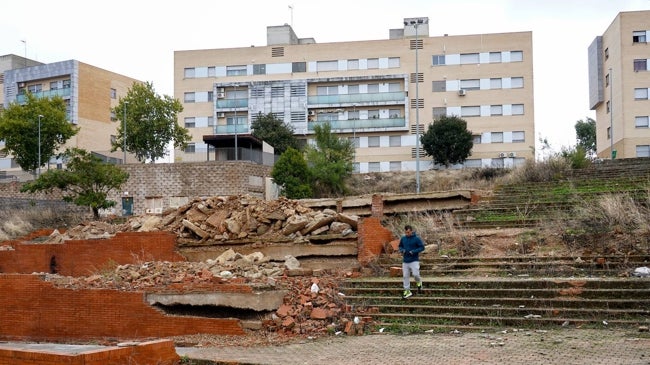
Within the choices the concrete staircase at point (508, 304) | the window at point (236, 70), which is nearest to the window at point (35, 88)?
the window at point (236, 70)

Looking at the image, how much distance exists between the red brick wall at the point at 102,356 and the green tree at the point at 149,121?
4109cm

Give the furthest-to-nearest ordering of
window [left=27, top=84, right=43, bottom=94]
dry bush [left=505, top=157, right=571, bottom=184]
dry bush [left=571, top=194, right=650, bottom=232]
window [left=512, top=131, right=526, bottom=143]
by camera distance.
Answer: window [left=27, top=84, right=43, bottom=94], window [left=512, top=131, right=526, bottom=143], dry bush [left=505, top=157, right=571, bottom=184], dry bush [left=571, top=194, right=650, bottom=232]

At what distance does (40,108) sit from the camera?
47562 mm

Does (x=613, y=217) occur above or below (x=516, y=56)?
below

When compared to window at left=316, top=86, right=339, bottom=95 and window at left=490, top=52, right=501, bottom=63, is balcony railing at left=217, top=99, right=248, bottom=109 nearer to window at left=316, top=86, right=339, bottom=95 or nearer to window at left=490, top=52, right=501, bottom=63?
window at left=316, top=86, right=339, bottom=95

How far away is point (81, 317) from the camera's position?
1557 cm

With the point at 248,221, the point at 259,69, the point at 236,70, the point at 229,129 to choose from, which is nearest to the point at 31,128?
the point at 229,129

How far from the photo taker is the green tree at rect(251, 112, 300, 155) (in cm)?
5078

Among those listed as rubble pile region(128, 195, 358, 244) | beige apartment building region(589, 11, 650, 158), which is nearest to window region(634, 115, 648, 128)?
beige apartment building region(589, 11, 650, 158)

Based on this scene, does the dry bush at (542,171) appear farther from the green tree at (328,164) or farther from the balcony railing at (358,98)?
the balcony railing at (358,98)

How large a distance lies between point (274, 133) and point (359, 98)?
943cm

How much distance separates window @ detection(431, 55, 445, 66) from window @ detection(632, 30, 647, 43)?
14.4 m

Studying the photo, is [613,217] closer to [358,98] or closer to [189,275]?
[189,275]

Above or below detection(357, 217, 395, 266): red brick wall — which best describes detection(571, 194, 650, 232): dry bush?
above
